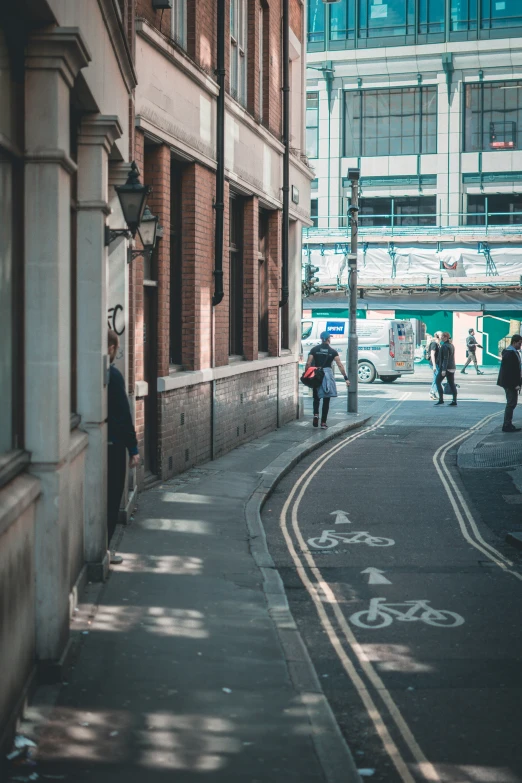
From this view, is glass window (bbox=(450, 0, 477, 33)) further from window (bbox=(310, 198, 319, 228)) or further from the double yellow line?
the double yellow line

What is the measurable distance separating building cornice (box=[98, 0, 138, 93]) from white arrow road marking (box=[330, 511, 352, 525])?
5.37 meters

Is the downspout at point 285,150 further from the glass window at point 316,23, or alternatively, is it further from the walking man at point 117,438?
the glass window at point 316,23

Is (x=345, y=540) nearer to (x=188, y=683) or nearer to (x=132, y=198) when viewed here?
(x=132, y=198)

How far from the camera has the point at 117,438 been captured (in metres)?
9.48

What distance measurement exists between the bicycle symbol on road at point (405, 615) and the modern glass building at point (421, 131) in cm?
4215

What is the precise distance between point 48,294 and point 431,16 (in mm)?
49432

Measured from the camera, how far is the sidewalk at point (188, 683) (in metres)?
5.20

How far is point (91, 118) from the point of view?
8.45m

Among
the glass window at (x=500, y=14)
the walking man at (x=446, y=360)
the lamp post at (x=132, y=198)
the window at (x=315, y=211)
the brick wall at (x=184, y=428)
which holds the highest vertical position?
the glass window at (x=500, y=14)

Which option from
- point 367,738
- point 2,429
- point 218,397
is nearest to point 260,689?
point 367,738

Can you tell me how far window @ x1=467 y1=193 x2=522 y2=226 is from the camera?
51656 mm

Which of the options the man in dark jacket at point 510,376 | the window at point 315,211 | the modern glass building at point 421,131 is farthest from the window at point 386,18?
the man in dark jacket at point 510,376

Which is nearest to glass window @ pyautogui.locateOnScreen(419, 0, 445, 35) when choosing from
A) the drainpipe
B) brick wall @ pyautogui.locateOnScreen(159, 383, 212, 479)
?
the drainpipe

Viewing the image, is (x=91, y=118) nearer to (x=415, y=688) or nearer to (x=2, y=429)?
(x=2, y=429)
